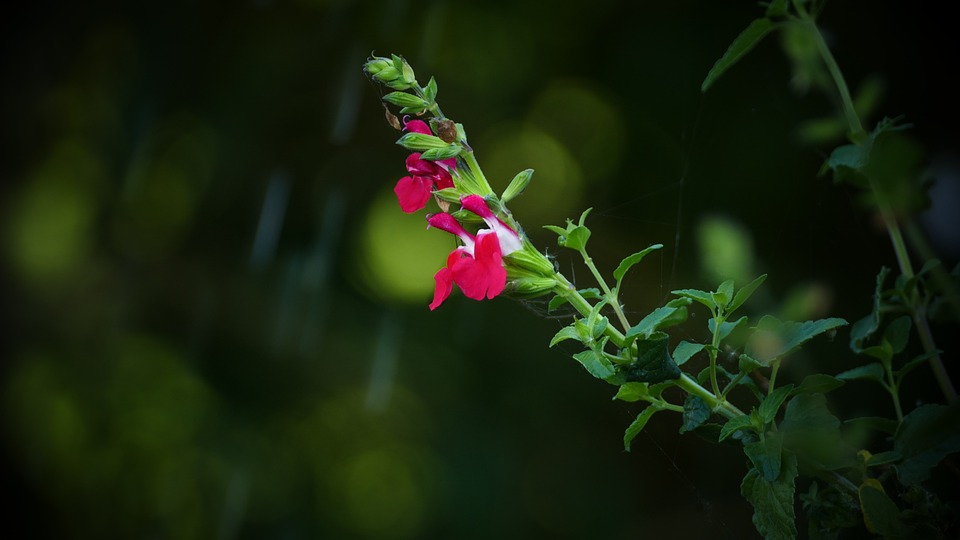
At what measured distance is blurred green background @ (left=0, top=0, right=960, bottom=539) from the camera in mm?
984

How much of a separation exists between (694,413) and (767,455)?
35 mm

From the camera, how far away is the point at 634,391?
13.6 inches

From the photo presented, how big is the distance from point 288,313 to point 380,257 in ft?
0.63

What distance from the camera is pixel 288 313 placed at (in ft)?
4.27

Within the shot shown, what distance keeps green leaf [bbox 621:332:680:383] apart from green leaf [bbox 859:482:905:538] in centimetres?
9

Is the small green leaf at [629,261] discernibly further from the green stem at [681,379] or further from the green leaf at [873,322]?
the green leaf at [873,322]

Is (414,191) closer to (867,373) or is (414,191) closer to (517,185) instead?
(517,185)

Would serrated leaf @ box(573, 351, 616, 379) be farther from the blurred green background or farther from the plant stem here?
the blurred green background

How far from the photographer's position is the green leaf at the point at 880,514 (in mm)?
296

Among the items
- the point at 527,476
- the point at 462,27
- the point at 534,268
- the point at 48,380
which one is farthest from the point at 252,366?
the point at 534,268

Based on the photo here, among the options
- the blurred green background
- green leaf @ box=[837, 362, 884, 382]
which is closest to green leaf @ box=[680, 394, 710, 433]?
green leaf @ box=[837, 362, 884, 382]

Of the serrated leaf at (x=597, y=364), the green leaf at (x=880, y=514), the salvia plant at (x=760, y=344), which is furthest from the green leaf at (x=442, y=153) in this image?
the green leaf at (x=880, y=514)

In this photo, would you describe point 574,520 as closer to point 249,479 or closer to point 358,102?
point 249,479

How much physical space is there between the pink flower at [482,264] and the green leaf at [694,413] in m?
0.10
